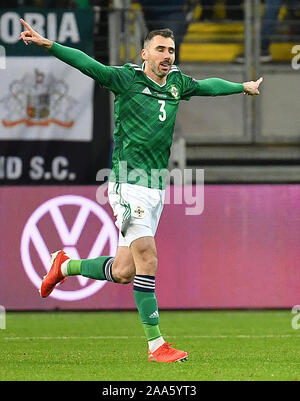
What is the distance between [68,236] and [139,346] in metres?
3.47

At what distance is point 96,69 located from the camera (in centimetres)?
739

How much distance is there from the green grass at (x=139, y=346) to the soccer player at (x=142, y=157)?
1.45ft

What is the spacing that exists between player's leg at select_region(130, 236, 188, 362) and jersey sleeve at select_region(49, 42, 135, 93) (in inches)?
40.5

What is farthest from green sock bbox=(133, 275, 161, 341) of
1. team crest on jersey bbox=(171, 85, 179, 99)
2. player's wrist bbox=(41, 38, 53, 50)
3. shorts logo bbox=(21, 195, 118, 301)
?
shorts logo bbox=(21, 195, 118, 301)

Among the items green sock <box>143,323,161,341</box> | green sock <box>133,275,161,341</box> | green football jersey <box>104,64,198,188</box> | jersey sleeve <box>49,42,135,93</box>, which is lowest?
green sock <box>143,323,161,341</box>

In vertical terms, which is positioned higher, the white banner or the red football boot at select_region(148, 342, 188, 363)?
the white banner

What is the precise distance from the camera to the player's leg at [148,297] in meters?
7.33

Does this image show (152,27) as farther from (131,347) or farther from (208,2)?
(131,347)

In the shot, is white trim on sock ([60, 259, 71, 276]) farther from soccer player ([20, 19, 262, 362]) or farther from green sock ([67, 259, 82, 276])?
soccer player ([20, 19, 262, 362])

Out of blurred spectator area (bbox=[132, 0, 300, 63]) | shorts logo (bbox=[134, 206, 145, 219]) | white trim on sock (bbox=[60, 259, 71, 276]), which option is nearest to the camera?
shorts logo (bbox=[134, 206, 145, 219])

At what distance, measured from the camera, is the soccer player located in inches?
291

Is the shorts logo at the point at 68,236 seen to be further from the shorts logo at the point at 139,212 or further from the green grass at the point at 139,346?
the shorts logo at the point at 139,212

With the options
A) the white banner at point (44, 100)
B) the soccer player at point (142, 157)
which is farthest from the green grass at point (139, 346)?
the white banner at point (44, 100)

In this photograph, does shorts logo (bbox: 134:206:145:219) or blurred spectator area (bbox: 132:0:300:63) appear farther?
blurred spectator area (bbox: 132:0:300:63)
